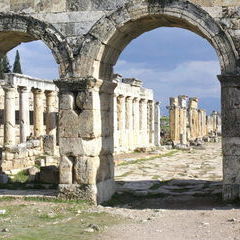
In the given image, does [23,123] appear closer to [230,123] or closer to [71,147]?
[71,147]

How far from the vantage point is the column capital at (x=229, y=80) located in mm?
9695

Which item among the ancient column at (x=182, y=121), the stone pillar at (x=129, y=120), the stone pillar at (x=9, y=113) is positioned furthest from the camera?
the ancient column at (x=182, y=121)

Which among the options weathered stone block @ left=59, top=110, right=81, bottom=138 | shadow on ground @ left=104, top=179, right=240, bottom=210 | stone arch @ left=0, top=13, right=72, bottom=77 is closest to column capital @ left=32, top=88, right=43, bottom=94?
shadow on ground @ left=104, top=179, right=240, bottom=210

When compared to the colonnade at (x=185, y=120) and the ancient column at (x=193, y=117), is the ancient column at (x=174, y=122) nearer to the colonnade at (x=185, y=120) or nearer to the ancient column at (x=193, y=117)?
the colonnade at (x=185, y=120)

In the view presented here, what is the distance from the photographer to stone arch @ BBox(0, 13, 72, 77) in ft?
34.9

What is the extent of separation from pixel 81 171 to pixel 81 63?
7.37 ft

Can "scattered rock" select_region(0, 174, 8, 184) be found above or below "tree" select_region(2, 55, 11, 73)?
→ below

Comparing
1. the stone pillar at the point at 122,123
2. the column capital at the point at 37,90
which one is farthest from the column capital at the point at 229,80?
the stone pillar at the point at 122,123

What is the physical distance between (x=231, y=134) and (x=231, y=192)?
1130 millimetres

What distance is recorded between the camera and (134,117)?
33.0 meters

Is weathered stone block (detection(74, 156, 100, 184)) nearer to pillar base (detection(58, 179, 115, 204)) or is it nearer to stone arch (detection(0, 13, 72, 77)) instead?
pillar base (detection(58, 179, 115, 204))

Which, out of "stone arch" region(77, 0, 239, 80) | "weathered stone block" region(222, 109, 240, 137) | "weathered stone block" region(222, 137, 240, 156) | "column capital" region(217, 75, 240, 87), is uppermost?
"stone arch" region(77, 0, 239, 80)

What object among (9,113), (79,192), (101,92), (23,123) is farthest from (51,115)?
(79,192)

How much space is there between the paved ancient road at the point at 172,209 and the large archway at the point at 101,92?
813mm
